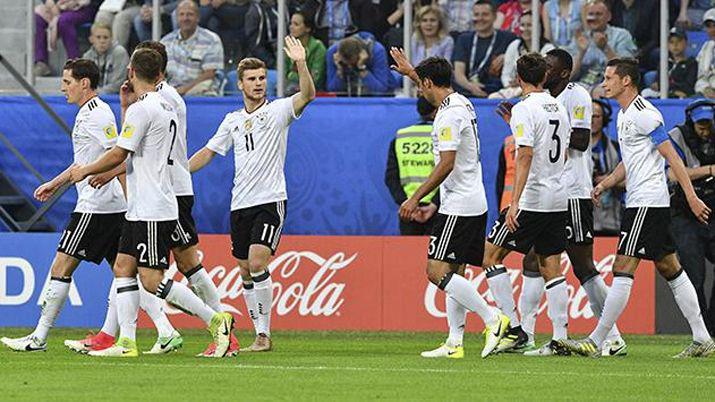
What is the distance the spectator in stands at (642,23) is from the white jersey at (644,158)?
19.1 ft

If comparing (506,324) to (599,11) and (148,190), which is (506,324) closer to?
(148,190)

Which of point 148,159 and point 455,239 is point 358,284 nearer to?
point 455,239

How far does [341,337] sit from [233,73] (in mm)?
4393

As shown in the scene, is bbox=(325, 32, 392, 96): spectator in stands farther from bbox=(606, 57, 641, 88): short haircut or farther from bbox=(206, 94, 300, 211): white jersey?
bbox=(606, 57, 641, 88): short haircut

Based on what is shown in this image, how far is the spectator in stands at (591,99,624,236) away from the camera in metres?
18.7

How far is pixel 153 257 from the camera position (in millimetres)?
12906

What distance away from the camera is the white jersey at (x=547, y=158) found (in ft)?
45.6

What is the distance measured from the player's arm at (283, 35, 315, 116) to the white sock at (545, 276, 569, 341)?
97.1 inches

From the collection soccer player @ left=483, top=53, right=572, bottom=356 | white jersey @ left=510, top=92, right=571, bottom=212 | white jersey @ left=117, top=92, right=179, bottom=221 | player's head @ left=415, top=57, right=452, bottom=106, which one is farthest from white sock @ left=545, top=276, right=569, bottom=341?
white jersey @ left=117, top=92, right=179, bottom=221

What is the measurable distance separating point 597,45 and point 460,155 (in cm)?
642

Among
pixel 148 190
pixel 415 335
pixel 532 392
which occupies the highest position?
pixel 148 190

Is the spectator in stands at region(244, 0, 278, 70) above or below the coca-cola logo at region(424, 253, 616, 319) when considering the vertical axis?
above

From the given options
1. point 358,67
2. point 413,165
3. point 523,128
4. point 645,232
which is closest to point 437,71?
point 523,128

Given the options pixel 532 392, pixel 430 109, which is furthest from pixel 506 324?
pixel 430 109
